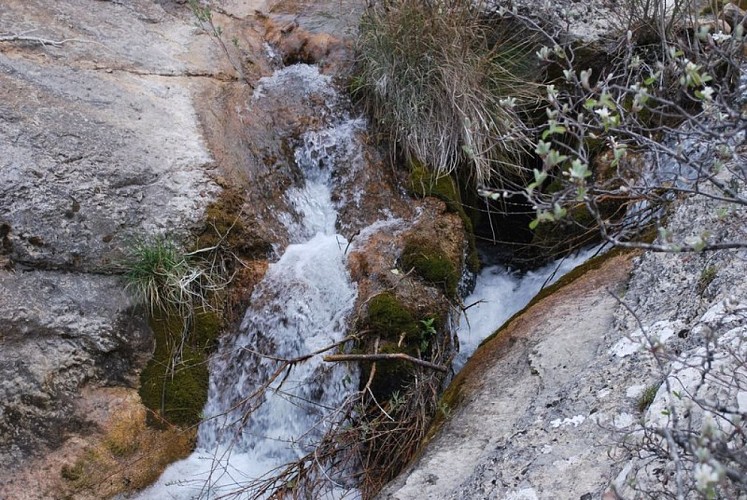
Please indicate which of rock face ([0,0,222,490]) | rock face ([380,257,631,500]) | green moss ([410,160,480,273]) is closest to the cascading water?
rock face ([0,0,222,490])

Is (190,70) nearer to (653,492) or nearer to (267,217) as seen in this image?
(267,217)

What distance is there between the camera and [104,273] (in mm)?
3465

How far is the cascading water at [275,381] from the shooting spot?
322 centimetres

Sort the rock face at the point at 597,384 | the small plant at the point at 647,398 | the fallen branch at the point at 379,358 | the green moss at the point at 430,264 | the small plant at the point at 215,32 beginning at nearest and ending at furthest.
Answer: the rock face at the point at 597,384
the small plant at the point at 647,398
the fallen branch at the point at 379,358
the green moss at the point at 430,264
the small plant at the point at 215,32

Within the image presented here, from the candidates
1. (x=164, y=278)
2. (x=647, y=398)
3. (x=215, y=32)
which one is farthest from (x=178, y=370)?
(x=215, y=32)

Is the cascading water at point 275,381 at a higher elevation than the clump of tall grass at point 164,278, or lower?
lower

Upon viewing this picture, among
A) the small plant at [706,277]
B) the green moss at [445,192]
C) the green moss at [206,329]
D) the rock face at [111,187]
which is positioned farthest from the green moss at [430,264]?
the small plant at [706,277]

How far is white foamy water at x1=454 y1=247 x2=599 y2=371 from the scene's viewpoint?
3900 mm

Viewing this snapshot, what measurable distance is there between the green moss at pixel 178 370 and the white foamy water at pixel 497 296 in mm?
1372

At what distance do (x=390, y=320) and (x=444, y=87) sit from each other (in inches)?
66.7

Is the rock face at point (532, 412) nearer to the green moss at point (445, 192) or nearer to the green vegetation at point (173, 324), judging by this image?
the green moss at point (445, 192)

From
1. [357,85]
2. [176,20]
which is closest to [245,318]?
[357,85]

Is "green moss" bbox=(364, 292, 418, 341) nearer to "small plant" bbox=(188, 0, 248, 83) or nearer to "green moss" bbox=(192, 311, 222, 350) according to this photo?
"green moss" bbox=(192, 311, 222, 350)

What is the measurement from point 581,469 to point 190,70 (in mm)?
3854
